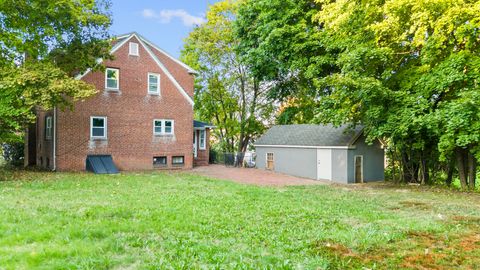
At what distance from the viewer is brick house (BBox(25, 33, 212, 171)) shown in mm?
19828

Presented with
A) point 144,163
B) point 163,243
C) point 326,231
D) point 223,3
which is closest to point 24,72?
point 144,163

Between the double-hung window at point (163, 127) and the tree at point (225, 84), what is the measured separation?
10.9m

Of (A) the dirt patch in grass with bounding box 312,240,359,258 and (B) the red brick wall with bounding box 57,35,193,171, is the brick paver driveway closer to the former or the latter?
(B) the red brick wall with bounding box 57,35,193,171

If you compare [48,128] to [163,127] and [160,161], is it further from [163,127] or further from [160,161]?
[160,161]

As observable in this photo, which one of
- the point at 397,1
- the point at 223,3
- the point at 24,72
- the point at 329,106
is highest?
the point at 223,3

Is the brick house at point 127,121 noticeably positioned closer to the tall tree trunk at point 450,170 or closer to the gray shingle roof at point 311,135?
the gray shingle roof at point 311,135

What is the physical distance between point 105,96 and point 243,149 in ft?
55.0

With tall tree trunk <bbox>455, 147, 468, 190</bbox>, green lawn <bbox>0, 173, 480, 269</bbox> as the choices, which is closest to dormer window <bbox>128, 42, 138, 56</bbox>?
green lawn <bbox>0, 173, 480, 269</bbox>

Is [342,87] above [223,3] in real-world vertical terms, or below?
below

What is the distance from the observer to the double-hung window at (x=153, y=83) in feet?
73.2

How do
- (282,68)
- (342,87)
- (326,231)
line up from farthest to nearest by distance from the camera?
(282,68) < (342,87) < (326,231)

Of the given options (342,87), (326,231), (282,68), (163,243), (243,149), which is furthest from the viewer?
(243,149)

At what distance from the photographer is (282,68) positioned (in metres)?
24.1

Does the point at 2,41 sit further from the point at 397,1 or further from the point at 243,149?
the point at 243,149
